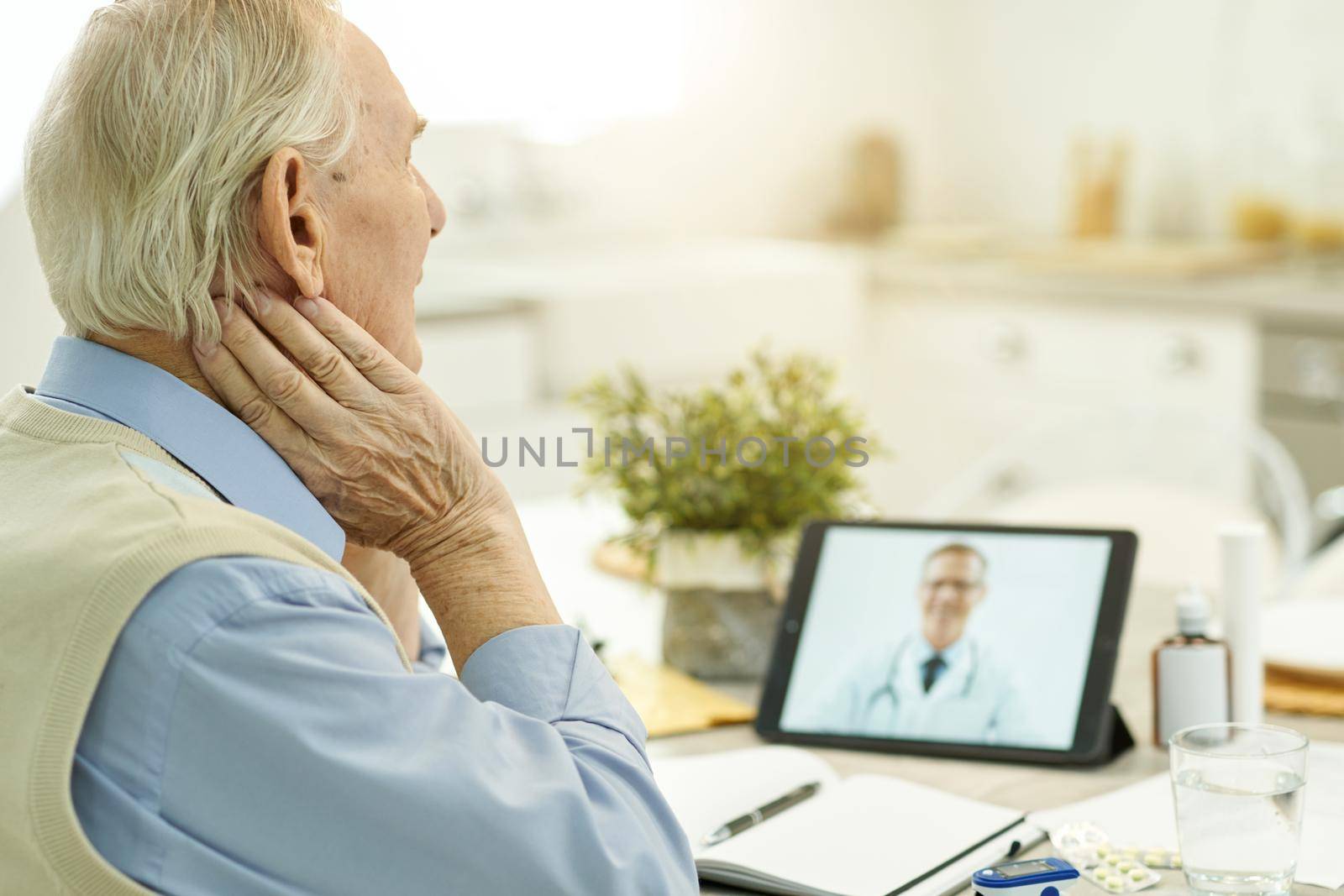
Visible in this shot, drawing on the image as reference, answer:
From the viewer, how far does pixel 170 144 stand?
0.79 m

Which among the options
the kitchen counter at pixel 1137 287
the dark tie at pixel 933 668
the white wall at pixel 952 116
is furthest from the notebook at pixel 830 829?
the white wall at pixel 952 116

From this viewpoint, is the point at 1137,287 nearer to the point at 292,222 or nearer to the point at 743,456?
the point at 743,456

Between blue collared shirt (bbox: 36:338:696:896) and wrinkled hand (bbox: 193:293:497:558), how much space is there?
0.09 metres

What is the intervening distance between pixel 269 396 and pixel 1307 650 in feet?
3.25

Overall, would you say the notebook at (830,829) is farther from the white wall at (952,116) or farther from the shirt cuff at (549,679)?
the white wall at (952,116)

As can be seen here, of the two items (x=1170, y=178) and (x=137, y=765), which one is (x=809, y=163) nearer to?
(x=1170, y=178)

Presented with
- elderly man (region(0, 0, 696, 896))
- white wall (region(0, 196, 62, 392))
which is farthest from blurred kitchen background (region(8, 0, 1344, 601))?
elderly man (region(0, 0, 696, 896))

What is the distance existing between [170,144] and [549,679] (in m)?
0.36

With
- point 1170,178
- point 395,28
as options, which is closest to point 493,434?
point 395,28

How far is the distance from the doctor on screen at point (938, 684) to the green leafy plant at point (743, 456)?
165mm

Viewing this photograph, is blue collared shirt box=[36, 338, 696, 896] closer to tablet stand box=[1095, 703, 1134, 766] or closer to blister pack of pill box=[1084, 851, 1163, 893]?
blister pack of pill box=[1084, 851, 1163, 893]

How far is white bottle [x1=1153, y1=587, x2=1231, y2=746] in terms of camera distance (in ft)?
3.94

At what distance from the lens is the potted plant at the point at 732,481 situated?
1408 millimetres

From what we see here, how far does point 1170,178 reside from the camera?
165 inches
